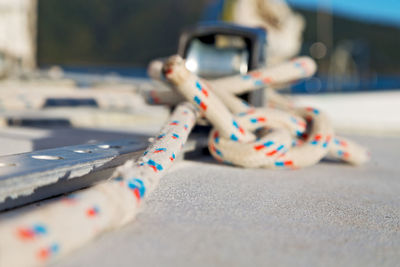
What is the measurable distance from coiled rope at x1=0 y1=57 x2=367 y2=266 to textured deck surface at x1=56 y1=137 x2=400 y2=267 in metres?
A: 0.06

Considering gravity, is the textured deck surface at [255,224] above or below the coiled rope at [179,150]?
below

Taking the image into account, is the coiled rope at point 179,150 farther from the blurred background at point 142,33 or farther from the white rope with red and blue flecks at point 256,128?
the blurred background at point 142,33

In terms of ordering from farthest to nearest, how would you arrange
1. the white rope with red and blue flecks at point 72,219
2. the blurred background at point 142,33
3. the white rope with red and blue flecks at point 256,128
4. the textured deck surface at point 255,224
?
the blurred background at point 142,33 < the white rope with red and blue flecks at point 256,128 < the textured deck surface at point 255,224 < the white rope with red and blue flecks at point 72,219

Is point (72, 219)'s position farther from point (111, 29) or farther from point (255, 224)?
point (111, 29)

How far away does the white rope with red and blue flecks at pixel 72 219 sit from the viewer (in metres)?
0.66

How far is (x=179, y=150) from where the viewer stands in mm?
1353

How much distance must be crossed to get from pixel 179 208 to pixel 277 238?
290 millimetres

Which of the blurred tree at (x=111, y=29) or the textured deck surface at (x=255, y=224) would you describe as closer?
the textured deck surface at (x=255, y=224)

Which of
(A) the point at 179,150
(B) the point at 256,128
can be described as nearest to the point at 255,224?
(A) the point at 179,150

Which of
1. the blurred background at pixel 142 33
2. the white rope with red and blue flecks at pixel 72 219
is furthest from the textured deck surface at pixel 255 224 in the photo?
the blurred background at pixel 142 33

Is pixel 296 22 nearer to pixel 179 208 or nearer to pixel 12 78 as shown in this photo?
pixel 12 78

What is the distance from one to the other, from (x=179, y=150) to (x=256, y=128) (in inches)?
20.2

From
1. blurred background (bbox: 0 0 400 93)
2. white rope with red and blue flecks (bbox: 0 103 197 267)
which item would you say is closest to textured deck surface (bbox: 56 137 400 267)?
white rope with red and blue flecks (bbox: 0 103 197 267)

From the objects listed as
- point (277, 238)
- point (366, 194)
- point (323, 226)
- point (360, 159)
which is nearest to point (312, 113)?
point (360, 159)
